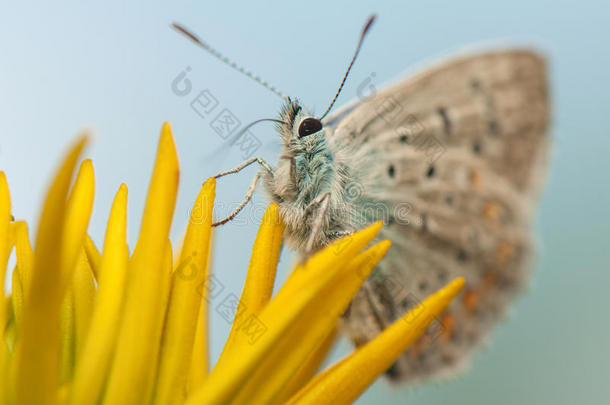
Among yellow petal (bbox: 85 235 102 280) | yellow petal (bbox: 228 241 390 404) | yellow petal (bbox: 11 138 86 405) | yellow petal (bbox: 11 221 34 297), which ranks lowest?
yellow petal (bbox: 228 241 390 404)

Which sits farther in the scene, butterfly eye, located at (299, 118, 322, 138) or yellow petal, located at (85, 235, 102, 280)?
butterfly eye, located at (299, 118, 322, 138)

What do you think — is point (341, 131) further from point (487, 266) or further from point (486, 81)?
point (487, 266)

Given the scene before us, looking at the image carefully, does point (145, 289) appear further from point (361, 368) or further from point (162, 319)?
point (361, 368)

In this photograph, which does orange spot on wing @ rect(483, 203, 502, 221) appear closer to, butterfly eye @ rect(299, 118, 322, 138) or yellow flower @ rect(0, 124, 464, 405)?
butterfly eye @ rect(299, 118, 322, 138)

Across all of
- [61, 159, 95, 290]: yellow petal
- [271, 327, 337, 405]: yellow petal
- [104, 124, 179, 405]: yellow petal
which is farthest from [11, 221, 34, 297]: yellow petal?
[271, 327, 337, 405]: yellow petal

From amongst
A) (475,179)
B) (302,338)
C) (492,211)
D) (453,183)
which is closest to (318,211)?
(302,338)

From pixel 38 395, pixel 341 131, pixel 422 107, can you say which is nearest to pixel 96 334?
pixel 38 395

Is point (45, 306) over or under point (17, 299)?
under
